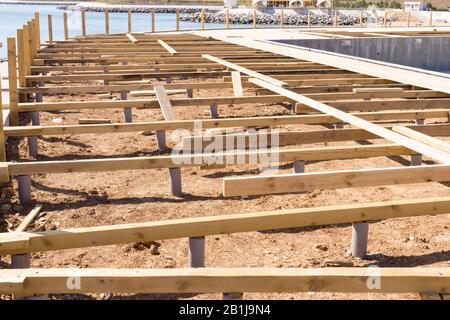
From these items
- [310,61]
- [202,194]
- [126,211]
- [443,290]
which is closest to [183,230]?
[443,290]

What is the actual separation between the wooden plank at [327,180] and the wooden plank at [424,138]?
922 millimetres

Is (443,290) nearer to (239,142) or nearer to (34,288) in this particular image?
(34,288)

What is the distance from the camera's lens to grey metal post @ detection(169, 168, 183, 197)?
19.6ft

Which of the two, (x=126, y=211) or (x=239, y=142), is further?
(x=239, y=142)

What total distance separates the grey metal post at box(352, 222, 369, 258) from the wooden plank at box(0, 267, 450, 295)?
1390 millimetres

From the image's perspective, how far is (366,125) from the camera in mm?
6543

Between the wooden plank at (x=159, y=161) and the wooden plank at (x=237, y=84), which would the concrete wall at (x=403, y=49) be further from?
the wooden plank at (x=159, y=161)

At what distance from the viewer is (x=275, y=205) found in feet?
19.1

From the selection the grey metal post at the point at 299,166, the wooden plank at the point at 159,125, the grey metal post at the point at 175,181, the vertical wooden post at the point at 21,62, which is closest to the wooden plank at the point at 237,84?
the wooden plank at the point at 159,125

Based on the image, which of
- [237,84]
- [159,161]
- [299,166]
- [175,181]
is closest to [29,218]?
[159,161]

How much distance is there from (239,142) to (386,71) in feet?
19.3

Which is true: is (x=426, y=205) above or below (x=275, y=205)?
above

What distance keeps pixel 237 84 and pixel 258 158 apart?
4.35m
